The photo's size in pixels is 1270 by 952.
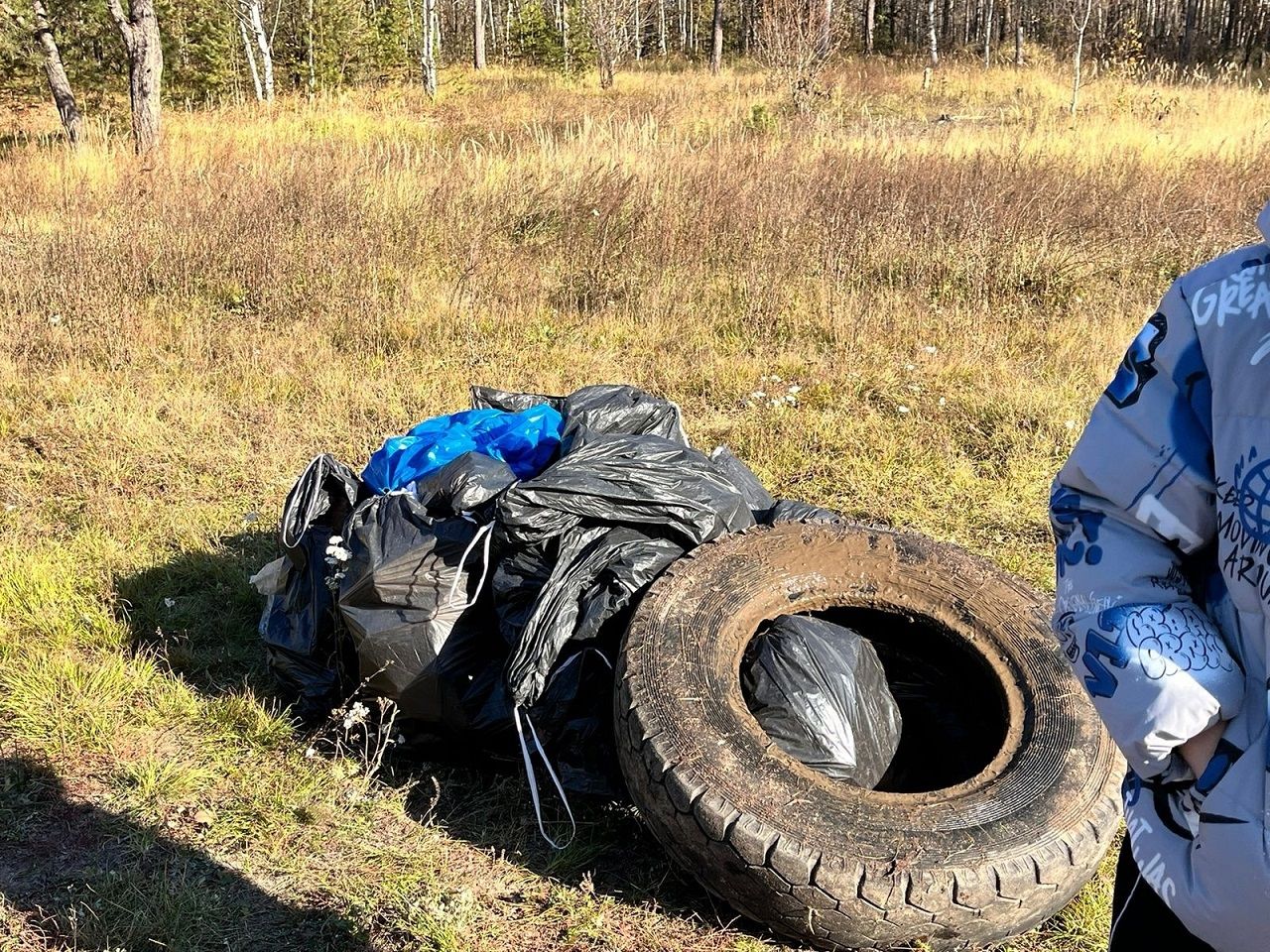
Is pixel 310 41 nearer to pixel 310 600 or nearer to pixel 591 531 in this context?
pixel 310 600

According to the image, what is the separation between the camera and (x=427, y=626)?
310cm

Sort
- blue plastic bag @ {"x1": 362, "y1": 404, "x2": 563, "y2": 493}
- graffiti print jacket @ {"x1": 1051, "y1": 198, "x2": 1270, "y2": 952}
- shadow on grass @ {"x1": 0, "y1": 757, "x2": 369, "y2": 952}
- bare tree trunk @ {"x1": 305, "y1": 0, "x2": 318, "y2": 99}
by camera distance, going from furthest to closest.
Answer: bare tree trunk @ {"x1": 305, "y1": 0, "x2": 318, "y2": 99} → blue plastic bag @ {"x1": 362, "y1": 404, "x2": 563, "y2": 493} → shadow on grass @ {"x1": 0, "y1": 757, "x2": 369, "y2": 952} → graffiti print jacket @ {"x1": 1051, "y1": 198, "x2": 1270, "y2": 952}

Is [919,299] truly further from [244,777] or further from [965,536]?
[244,777]

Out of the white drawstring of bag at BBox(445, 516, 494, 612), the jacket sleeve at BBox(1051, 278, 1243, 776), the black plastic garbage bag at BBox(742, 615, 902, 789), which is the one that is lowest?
the black plastic garbage bag at BBox(742, 615, 902, 789)

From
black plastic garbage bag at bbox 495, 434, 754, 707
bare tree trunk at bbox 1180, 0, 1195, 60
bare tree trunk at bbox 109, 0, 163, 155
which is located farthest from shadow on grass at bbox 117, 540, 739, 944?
bare tree trunk at bbox 1180, 0, 1195, 60

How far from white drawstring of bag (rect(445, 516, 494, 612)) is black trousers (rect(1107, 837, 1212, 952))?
213 centimetres

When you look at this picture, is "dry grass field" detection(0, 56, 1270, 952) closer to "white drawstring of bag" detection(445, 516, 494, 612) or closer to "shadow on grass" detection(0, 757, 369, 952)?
"shadow on grass" detection(0, 757, 369, 952)

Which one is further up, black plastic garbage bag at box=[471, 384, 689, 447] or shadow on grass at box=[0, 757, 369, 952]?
black plastic garbage bag at box=[471, 384, 689, 447]

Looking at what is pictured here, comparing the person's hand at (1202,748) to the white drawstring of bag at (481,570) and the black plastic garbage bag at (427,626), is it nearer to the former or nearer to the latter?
the black plastic garbage bag at (427,626)

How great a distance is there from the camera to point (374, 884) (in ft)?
8.92

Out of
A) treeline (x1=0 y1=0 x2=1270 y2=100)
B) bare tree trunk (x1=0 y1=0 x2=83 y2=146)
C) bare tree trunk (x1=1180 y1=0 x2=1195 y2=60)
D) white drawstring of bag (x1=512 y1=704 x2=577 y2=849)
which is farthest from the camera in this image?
bare tree trunk (x1=1180 y1=0 x2=1195 y2=60)

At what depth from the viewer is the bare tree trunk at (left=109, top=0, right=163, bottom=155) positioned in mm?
10055

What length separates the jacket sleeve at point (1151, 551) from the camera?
3.90 feet

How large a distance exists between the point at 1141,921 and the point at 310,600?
9.22ft
